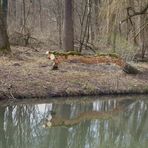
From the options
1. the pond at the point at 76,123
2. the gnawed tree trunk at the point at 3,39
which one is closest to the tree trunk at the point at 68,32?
the gnawed tree trunk at the point at 3,39

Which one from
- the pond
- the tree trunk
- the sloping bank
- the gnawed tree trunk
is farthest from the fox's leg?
the tree trunk

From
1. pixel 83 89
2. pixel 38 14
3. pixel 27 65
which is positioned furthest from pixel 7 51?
pixel 38 14

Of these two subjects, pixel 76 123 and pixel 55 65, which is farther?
pixel 55 65

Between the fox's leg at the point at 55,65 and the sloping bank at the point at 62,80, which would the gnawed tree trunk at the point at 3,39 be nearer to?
the sloping bank at the point at 62,80

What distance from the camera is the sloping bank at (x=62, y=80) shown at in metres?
13.1

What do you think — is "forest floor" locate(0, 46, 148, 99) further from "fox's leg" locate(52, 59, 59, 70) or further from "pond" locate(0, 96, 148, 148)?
"pond" locate(0, 96, 148, 148)

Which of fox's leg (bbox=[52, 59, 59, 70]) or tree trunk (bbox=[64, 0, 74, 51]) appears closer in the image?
fox's leg (bbox=[52, 59, 59, 70])

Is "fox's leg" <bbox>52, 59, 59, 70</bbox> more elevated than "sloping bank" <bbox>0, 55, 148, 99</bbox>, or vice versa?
"fox's leg" <bbox>52, 59, 59, 70</bbox>

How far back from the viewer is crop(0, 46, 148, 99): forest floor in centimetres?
1316

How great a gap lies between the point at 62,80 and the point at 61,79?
0.11 metres

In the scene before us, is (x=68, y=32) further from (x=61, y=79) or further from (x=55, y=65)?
(x=61, y=79)

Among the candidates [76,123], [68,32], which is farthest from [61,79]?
[68,32]

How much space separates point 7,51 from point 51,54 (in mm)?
2690

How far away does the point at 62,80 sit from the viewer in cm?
1420
